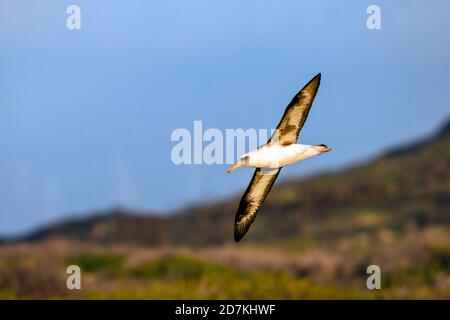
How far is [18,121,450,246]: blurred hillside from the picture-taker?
4791 centimetres

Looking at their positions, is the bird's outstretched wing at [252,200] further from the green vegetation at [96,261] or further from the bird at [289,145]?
the green vegetation at [96,261]

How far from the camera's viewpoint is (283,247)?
151 feet

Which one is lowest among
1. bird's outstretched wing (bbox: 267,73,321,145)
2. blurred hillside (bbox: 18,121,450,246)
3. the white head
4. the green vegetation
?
the white head

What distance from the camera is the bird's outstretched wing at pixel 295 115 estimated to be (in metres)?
15.6

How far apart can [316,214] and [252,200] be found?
115 feet

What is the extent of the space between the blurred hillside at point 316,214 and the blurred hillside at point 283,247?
2.8 inches

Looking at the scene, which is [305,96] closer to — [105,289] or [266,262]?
[105,289]

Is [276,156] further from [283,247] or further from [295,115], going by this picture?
[283,247]

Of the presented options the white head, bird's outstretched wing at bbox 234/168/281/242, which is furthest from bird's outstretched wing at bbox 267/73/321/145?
bird's outstretched wing at bbox 234/168/281/242

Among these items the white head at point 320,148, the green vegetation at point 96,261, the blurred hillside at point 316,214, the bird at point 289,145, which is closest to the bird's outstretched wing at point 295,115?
the bird at point 289,145

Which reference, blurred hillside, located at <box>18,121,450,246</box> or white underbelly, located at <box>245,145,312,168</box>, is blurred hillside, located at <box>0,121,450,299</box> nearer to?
blurred hillside, located at <box>18,121,450,246</box>

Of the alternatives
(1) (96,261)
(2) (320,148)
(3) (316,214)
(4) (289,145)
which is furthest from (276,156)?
(3) (316,214)

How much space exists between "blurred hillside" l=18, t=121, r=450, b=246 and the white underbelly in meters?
30.0
